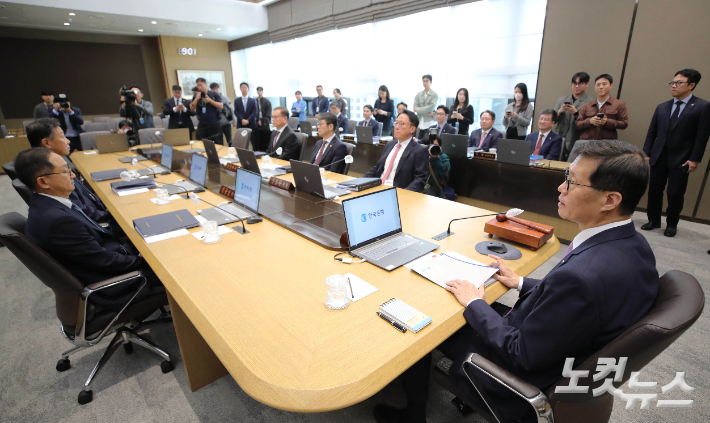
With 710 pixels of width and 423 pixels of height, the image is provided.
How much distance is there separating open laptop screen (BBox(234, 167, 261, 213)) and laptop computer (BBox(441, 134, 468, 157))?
105 inches

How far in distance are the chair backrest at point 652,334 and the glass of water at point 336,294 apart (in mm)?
694

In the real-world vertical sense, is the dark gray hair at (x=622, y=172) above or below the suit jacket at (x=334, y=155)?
above

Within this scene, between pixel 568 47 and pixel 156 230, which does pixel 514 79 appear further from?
pixel 156 230

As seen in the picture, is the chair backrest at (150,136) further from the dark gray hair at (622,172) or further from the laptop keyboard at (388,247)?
the dark gray hair at (622,172)

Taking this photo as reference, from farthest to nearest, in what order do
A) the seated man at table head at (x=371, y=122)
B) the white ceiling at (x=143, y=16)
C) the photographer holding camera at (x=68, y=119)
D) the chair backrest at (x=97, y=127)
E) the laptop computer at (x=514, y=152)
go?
the chair backrest at (x=97, y=127) < the white ceiling at (x=143, y=16) < the seated man at table head at (x=371, y=122) < the photographer holding camera at (x=68, y=119) < the laptop computer at (x=514, y=152)

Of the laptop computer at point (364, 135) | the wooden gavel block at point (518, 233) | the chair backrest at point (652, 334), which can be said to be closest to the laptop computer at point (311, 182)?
the wooden gavel block at point (518, 233)

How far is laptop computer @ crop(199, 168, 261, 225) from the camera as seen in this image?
2148 millimetres

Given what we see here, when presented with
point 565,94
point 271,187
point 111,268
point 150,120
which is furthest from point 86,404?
point 150,120

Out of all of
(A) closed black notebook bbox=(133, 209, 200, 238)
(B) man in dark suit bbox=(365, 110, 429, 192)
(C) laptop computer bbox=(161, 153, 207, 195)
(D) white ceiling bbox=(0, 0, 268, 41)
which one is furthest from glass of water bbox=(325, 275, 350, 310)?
(D) white ceiling bbox=(0, 0, 268, 41)

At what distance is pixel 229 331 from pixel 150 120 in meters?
7.77

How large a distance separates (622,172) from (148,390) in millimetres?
2319

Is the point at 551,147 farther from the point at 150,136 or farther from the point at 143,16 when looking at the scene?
the point at 143,16

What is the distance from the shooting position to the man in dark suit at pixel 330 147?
145 inches

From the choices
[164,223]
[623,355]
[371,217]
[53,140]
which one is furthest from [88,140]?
[623,355]
